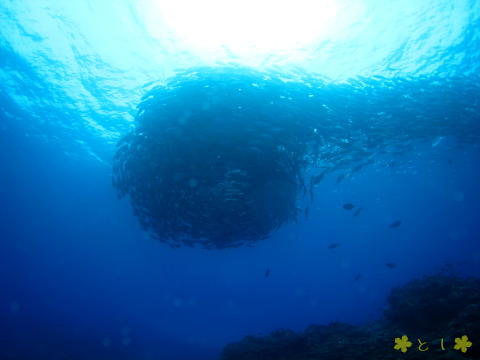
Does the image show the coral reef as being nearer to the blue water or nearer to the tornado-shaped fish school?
the blue water

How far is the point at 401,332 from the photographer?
11.5 m

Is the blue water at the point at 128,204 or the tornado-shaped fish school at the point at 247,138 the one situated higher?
the blue water at the point at 128,204

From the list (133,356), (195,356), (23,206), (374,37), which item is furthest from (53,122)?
(195,356)

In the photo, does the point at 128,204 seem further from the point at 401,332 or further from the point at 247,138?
the point at 401,332

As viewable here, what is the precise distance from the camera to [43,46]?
12586 mm

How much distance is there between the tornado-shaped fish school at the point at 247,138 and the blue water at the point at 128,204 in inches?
9.8

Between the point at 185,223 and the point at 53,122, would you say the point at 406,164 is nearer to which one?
the point at 185,223

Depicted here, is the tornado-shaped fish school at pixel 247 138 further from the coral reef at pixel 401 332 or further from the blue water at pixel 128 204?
the coral reef at pixel 401 332

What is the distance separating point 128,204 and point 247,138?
13.8 metres

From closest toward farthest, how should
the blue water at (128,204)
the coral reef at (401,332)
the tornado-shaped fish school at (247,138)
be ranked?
1. the coral reef at (401,332)
2. the blue water at (128,204)
3. the tornado-shaped fish school at (247,138)

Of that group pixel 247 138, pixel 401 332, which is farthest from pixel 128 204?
pixel 401 332

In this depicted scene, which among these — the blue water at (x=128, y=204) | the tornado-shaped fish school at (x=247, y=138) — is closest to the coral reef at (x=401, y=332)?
the blue water at (x=128, y=204)

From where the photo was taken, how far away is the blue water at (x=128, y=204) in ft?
37.2

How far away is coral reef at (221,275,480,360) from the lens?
816 centimetres
